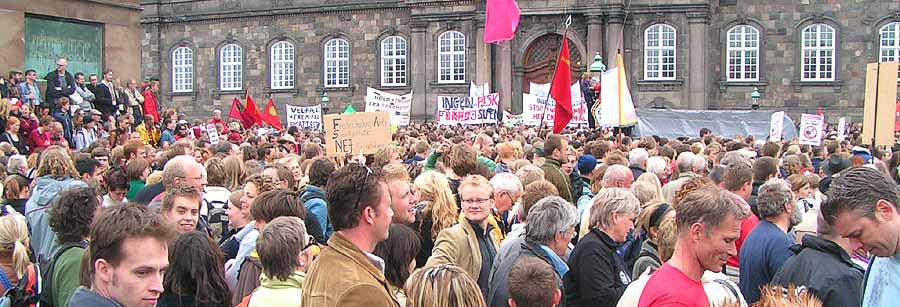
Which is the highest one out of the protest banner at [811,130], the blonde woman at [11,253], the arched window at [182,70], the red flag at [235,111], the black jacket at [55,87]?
the arched window at [182,70]

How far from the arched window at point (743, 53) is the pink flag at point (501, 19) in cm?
1714

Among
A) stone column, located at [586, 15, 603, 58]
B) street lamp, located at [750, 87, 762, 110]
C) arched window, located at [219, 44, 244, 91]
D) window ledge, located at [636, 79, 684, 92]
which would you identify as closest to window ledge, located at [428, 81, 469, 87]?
stone column, located at [586, 15, 603, 58]

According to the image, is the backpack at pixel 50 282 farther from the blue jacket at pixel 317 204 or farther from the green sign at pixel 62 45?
the green sign at pixel 62 45

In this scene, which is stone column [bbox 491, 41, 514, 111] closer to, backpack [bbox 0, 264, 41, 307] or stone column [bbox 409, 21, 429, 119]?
stone column [bbox 409, 21, 429, 119]

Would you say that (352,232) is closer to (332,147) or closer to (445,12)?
(332,147)

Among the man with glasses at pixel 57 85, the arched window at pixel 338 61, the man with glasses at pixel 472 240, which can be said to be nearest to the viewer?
the man with glasses at pixel 472 240

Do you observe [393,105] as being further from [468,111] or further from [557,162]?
[557,162]

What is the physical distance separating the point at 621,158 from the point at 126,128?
10.5 meters

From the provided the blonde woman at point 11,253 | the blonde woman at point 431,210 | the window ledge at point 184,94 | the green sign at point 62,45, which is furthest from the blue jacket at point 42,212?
the window ledge at point 184,94

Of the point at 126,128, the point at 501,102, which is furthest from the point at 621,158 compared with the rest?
the point at 501,102

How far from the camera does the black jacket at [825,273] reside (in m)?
5.46

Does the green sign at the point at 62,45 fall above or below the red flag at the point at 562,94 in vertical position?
above

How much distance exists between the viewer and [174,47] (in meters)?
49.1

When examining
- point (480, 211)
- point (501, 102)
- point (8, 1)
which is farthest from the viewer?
point (501, 102)
